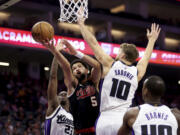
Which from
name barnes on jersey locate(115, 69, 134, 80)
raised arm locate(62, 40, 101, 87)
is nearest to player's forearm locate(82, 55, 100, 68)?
raised arm locate(62, 40, 101, 87)

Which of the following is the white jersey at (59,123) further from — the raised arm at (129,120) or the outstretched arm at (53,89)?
the raised arm at (129,120)

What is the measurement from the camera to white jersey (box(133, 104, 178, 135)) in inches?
127

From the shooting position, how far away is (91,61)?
4543mm

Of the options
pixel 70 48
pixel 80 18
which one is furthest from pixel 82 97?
pixel 80 18

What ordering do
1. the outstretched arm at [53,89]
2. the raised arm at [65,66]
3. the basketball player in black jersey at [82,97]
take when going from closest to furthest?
the raised arm at [65,66], the outstretched arm at [53,89], the basketball player in black jersey at [82,97]

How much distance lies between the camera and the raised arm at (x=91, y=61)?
449cm

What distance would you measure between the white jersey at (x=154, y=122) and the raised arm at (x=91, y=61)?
4.54ft

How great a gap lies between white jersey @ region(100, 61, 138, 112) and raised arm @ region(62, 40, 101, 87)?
1.22ft

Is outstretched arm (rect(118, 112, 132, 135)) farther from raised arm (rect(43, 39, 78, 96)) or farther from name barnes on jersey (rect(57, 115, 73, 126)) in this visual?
name barnes on jersey (rect(57, 115, 73, 126))

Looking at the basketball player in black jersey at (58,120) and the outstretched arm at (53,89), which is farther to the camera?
the basketball player in black jersey at (58,120)

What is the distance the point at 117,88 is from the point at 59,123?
4.51 ft

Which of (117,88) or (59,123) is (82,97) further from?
(117,88)

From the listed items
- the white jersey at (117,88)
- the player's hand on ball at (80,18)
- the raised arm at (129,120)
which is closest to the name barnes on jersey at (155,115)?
the raised arm at (129,120)

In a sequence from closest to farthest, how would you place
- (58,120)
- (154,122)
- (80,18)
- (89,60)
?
(154,122) → (89,60) → (80,18) → (58,120)
